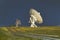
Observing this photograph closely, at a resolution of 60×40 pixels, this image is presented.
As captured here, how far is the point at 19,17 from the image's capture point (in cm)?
687

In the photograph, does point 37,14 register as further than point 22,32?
Yes

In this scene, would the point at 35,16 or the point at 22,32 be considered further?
the point at 35,16

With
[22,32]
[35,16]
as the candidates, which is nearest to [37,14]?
[35,16]

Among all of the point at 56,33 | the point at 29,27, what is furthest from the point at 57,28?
the point at 29,27

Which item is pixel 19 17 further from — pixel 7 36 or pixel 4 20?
pixel 7 36

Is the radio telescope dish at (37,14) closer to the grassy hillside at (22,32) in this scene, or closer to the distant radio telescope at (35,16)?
the distant radio telescope at (35,16)

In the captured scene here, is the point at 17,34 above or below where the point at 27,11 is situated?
below

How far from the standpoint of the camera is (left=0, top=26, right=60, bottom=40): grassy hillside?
6184 mm

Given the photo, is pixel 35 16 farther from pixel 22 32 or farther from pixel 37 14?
pixel 22 32

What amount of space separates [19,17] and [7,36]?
0.92 meters

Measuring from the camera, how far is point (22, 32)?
6461 millimetres

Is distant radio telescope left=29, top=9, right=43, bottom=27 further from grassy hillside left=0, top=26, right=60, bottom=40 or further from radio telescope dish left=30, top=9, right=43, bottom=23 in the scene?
grassy hillside left=0, top=26, right=60, bottom=40

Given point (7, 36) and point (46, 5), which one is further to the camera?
point (46, 5)

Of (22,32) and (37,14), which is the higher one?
(37,14)
